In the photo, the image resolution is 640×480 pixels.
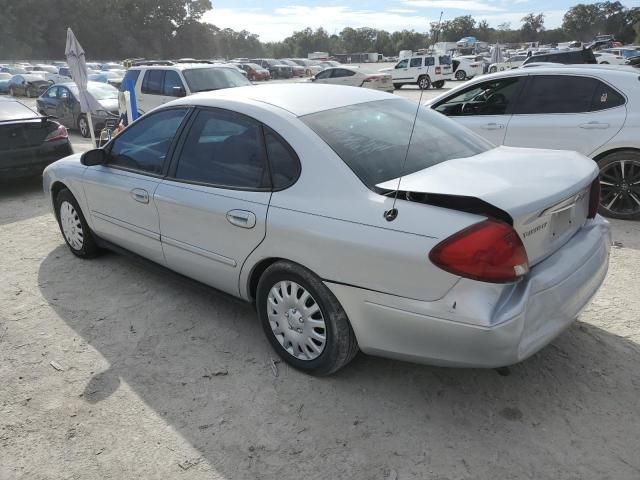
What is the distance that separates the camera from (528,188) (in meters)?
2.44

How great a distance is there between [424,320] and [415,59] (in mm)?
27149

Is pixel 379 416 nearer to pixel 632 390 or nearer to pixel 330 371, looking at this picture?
pixel 330 371

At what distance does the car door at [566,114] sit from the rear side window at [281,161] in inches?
149

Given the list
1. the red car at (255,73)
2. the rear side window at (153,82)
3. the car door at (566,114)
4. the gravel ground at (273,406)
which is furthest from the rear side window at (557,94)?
the red car at (255,73)

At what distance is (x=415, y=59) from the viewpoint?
2720cm

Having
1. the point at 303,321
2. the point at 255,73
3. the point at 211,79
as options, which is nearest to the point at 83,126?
the point at 211,79

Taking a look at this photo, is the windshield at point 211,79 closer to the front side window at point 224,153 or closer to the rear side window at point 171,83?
the rear side window at point 171,83

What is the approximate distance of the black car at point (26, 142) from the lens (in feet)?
23.9

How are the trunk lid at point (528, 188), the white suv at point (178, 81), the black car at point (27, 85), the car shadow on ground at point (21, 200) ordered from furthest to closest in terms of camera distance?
the black car at point (27, 85), the white suv at point (178, 81), the car shadow on ground at point (21, 200), the trunk lid at point (528, 188)

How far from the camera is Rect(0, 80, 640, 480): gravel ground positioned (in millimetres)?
2365

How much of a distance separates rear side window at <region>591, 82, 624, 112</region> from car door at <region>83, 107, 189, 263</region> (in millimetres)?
4296

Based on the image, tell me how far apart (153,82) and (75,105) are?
3.14 m

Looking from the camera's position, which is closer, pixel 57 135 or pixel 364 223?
pixel 364 223

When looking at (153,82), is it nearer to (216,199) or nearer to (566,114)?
(566,114)
